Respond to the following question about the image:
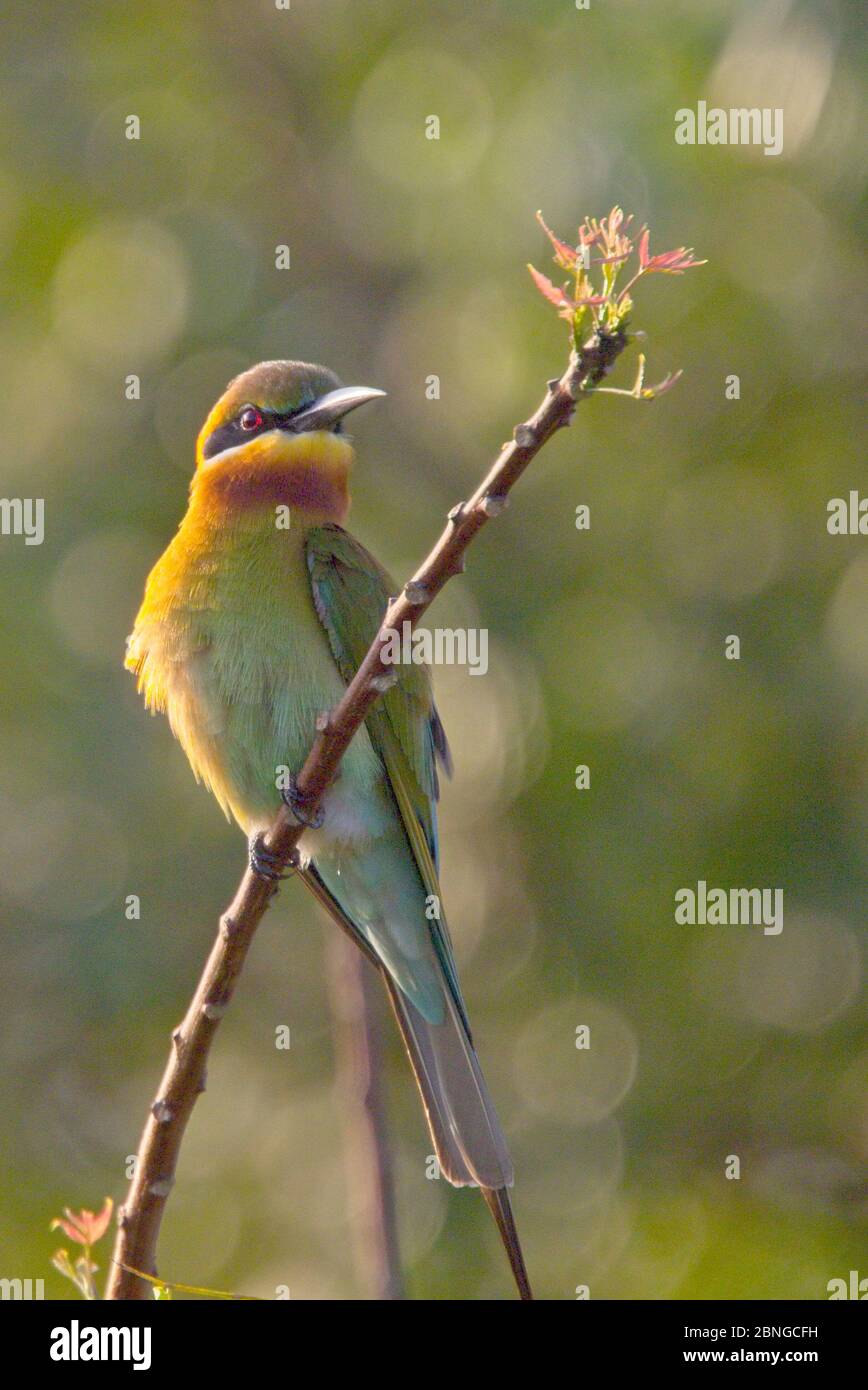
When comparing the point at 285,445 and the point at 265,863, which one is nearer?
the point at 265,863

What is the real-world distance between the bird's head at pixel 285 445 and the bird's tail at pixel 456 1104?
3.09 ft

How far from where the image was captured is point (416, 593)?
186 centimetres

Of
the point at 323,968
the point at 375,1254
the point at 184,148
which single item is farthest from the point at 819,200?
the point at 375,1254

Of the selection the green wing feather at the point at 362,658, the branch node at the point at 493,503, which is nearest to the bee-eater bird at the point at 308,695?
the green wing feather at the point at 362,658

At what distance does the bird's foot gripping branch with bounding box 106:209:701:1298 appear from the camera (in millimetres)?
1640

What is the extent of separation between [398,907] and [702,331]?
2178 millimetres

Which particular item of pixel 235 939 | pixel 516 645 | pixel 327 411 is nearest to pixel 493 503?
pixel 235 939

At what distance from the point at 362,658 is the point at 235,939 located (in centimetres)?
101

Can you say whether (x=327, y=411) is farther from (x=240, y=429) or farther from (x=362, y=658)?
(x=362, y=658)

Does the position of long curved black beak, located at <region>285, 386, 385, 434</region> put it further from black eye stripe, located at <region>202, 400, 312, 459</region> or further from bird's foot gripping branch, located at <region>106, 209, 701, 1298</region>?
bird's foot gripping branch, located at <region>106, 209, 701, 1298</region>

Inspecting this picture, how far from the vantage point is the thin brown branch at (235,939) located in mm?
1787

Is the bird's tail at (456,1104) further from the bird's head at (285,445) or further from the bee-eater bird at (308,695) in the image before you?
the bird's head at (285,445)

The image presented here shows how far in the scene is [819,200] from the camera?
4523mm

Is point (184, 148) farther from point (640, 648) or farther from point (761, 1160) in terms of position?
point (761, 1160)
